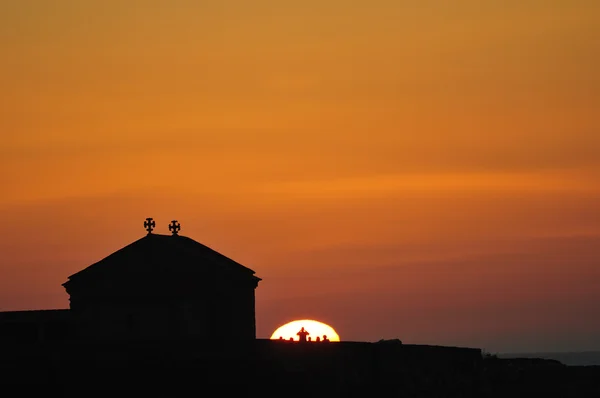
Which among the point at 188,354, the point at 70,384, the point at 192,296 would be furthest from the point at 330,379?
the point at 192,296

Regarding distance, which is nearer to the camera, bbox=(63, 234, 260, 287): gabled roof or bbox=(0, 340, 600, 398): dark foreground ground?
bbox=(0, 340, 600, 398): dark foreground ground

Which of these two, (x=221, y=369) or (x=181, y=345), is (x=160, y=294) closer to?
(x=181, y=345)

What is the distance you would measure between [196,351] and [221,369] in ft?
2.63

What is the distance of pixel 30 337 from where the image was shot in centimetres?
4209

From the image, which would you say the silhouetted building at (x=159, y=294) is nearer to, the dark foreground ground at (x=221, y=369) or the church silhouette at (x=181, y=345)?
the church silhouette at (x=181, y=345)

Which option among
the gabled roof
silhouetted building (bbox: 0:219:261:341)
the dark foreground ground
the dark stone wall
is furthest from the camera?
the gabled roof

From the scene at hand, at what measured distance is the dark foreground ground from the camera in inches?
1148

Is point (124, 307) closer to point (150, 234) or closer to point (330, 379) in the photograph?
point (150, 234)

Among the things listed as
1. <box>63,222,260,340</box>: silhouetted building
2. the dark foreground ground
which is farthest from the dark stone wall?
<box>63,222,260,340</box>: silhouetted building

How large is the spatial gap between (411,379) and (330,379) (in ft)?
15.8

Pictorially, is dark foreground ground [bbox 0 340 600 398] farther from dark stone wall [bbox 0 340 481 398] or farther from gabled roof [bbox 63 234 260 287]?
gabled roof [bbox 63 234 260 287]

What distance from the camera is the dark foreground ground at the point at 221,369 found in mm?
29156

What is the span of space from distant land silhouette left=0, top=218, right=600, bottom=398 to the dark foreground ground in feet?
0.09

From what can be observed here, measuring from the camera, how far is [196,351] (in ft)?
101
